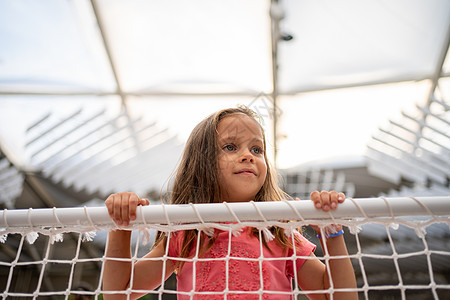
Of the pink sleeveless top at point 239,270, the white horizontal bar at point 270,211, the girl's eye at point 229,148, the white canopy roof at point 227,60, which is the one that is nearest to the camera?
the white horizontal bar at point 270,211

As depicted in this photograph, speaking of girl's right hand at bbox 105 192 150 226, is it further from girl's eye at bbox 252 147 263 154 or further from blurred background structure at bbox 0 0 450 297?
blurred background structure at bbox 0 0 450 297

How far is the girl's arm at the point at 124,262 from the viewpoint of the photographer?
604 mm

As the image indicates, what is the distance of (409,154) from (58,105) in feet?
9.05

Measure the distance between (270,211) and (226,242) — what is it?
0.18 metres

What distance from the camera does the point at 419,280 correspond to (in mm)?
5172

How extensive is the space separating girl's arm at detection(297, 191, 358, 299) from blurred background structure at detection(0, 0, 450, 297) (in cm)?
163

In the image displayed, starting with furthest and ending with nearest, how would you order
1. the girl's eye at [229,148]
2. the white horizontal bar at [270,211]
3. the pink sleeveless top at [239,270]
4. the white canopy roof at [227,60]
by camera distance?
the white canopy roof at [227,60]
the girl's eye at [229,148]
the pink sleeveless top at [239,270]
the white horizontal bar at [270,211]

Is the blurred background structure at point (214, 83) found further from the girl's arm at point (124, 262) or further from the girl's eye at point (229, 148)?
the girl's arm at point (124, 262)

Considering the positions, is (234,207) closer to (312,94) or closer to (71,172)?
(312,94)

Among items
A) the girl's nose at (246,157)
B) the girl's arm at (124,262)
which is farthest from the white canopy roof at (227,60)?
the girl's arm at (124,262)

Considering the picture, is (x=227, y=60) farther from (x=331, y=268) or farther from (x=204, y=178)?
(x=331, y=268)

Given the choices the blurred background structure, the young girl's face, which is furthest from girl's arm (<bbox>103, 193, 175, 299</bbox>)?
the blurred background structure

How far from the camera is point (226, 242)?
73cm

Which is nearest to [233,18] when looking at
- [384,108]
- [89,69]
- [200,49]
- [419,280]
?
[200,49]
